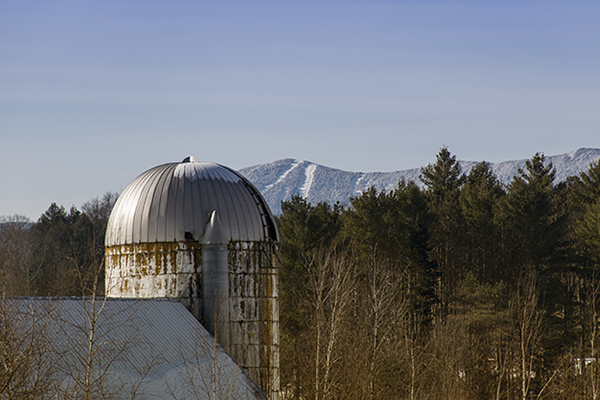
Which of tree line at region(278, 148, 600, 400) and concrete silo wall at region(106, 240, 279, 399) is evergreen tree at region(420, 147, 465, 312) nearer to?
tree line at region(278, 148, 600, 400)

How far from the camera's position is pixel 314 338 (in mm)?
34219

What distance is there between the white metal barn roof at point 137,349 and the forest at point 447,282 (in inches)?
382

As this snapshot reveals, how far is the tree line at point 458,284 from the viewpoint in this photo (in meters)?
36.3

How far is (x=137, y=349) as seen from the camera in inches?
728

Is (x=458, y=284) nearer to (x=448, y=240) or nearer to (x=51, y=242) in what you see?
(x=448, y=240)

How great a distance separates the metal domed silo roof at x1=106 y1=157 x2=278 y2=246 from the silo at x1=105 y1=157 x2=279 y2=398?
3 cm

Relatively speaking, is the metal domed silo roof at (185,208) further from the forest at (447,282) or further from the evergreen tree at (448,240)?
the evergreen tree at (448,240)

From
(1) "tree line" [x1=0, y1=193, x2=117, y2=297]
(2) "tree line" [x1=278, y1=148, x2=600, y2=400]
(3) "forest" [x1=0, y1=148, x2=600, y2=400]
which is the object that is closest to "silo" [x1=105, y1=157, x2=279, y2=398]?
(3) "forest" [x1=0, y1=148, x2=600, y2=400]

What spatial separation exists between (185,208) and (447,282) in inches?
1564

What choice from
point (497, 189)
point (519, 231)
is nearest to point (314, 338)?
point (519, 231)

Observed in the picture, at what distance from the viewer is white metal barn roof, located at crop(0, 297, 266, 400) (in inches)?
→ 652

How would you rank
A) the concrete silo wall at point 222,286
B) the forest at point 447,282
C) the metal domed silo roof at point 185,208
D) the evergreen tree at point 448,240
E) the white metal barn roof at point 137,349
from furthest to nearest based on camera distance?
the evergreen tree at point 448,240 → the forest at point 447,282 → the metal domed silo roof at point 185,208 → the concrete silo wall at point 222,286 → the white metal barn roof at point 137,349

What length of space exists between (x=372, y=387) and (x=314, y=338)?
7.78 m

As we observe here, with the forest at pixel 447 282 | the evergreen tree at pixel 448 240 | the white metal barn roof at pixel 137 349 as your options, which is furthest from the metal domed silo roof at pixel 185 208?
the evergreen tree at pixel 448 240
